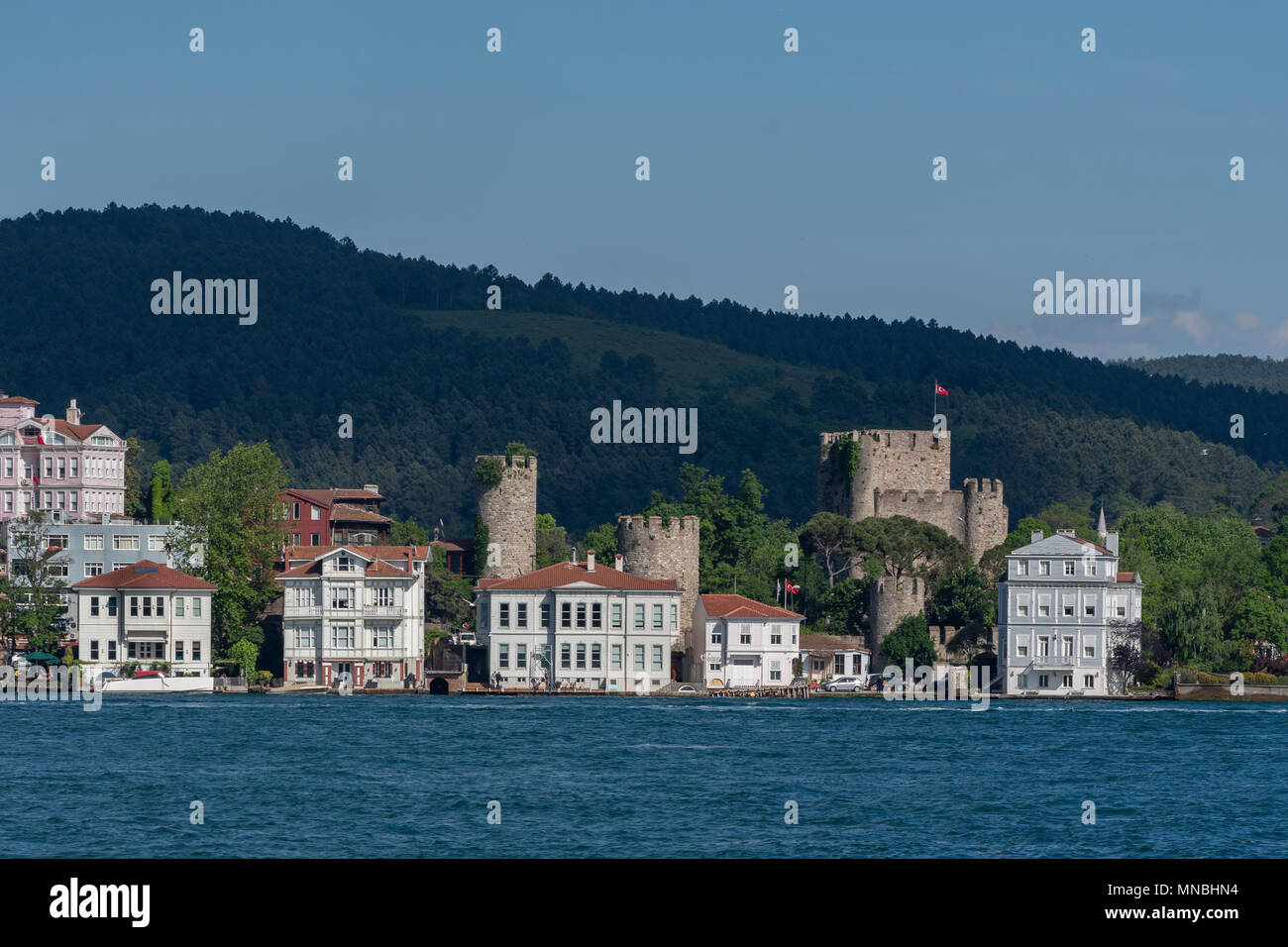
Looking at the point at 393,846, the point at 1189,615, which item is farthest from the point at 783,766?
the point at 1189,615

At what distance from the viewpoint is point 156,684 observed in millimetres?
87312

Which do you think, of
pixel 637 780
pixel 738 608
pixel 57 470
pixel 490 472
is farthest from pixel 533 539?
pixel 637 780

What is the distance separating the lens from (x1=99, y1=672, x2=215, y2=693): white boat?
87000 mm

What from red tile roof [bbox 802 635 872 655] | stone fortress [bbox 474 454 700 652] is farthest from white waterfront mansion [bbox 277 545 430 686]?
red tile roof [bbox 802 635 872 655]

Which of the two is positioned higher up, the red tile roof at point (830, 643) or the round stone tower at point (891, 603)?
the round stone tower at point (891, 603)

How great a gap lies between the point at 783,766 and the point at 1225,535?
69.0 m

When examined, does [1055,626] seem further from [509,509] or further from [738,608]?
[509,509]

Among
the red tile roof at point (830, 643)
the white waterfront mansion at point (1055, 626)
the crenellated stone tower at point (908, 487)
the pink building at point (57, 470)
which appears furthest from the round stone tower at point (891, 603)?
the pink building at point (57, 470)

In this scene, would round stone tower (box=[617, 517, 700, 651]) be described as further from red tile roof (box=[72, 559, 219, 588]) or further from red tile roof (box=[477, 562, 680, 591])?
red tile roof (box=[72, 559, 219, 588])

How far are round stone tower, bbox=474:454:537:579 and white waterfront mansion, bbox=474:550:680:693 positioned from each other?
737cm

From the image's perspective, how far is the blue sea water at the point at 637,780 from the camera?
132 feet

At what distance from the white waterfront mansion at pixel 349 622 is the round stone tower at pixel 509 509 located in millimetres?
6975

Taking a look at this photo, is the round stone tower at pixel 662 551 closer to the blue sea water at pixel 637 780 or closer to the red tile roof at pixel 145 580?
the blue sea water at pixel 637 780

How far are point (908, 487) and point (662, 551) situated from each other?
18.3 m
